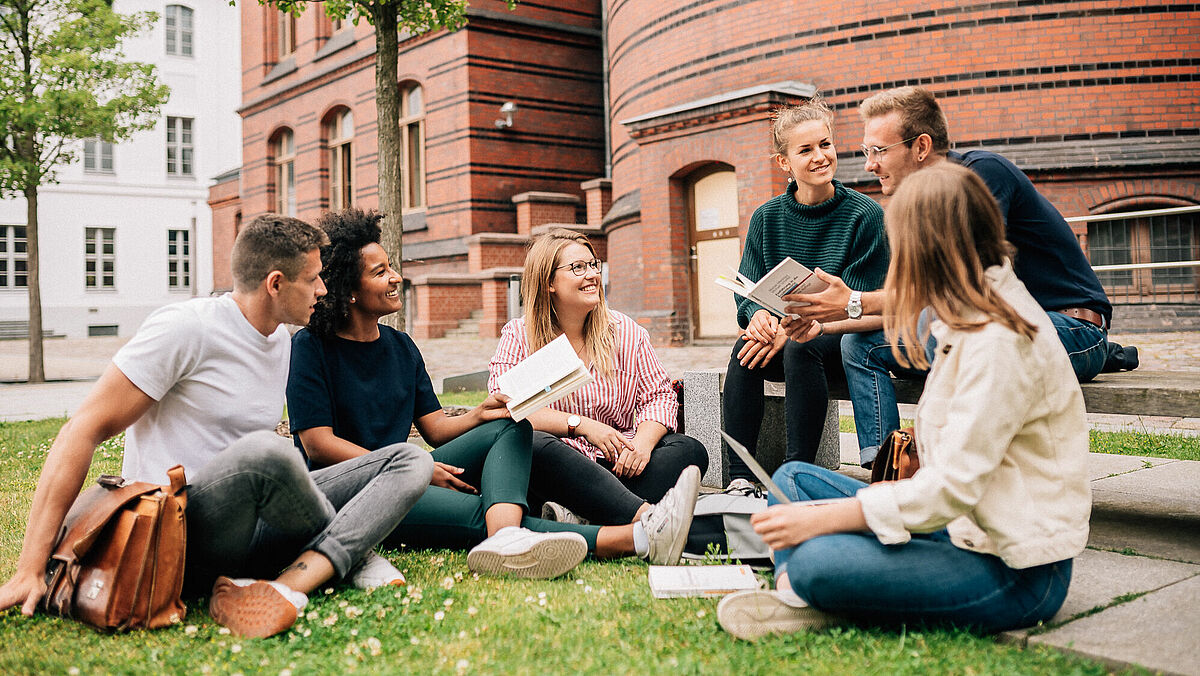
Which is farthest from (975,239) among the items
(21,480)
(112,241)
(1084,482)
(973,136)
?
(112,241)

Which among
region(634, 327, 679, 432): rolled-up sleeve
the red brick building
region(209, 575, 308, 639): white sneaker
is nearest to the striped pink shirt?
region(634, 327, 679, 432): rolled-up sleeve

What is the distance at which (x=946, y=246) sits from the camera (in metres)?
2.23

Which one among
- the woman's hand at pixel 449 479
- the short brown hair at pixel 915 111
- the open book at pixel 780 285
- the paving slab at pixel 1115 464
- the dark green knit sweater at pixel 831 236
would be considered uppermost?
the short brown hair at pixel 915 111

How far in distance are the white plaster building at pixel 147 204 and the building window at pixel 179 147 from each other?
0.13 ft

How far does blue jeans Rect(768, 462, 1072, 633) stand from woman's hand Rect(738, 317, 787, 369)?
1697 millimetres

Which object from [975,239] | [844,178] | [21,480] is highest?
[844,178]

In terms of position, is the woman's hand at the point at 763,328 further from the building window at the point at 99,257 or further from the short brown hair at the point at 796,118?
the building window at the point at 99,257

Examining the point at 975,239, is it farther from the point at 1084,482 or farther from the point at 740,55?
the point at 740,55

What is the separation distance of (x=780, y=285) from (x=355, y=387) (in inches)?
67.6

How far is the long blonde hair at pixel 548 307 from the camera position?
4.04 m

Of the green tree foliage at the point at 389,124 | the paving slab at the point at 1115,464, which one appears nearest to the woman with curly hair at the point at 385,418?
the paving slab at the point at 1115,464

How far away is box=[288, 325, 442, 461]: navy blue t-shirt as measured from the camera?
3.42 metres

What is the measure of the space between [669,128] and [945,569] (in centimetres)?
1171

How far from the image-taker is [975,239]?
7.52ft
